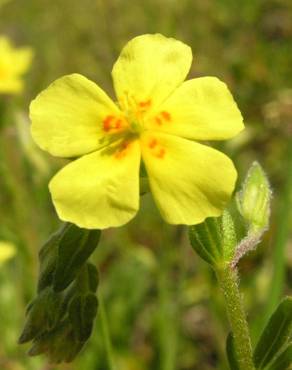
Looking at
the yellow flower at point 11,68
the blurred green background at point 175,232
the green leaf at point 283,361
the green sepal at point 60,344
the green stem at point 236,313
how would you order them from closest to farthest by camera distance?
the green stem at point 236,313 → the green leaf at point 283,361 → the green sepal at point 60,344 → the blurred green background at point 175,232 → the yellow flower at point 11,68

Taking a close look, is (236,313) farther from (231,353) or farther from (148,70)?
(148,70)

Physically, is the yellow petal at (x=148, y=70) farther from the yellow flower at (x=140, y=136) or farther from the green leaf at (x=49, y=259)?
the green leaf at (x=49, y=259)

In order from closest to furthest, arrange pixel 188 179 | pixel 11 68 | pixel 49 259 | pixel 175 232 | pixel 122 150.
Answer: pixel 188 179, pixel 122 150, pixel 49 259, pixel 175 232, pixel 11 68

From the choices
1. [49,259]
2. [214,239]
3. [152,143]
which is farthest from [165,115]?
[49,259]

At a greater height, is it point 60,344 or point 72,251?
point 72,251

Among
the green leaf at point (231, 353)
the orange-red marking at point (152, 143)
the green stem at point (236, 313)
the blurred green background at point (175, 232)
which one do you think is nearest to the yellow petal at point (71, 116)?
the orange-red marking at point (152, 143)

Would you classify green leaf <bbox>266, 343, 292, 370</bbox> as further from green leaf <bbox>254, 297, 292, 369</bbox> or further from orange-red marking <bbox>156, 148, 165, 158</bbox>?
orange-red marking <bbox>156, 148, 165, 158</bbox>

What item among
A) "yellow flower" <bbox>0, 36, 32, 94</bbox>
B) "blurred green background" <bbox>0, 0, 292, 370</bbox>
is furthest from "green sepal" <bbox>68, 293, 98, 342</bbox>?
"yellow flower" <bbox>0, 36, 32, 94</bbox>
